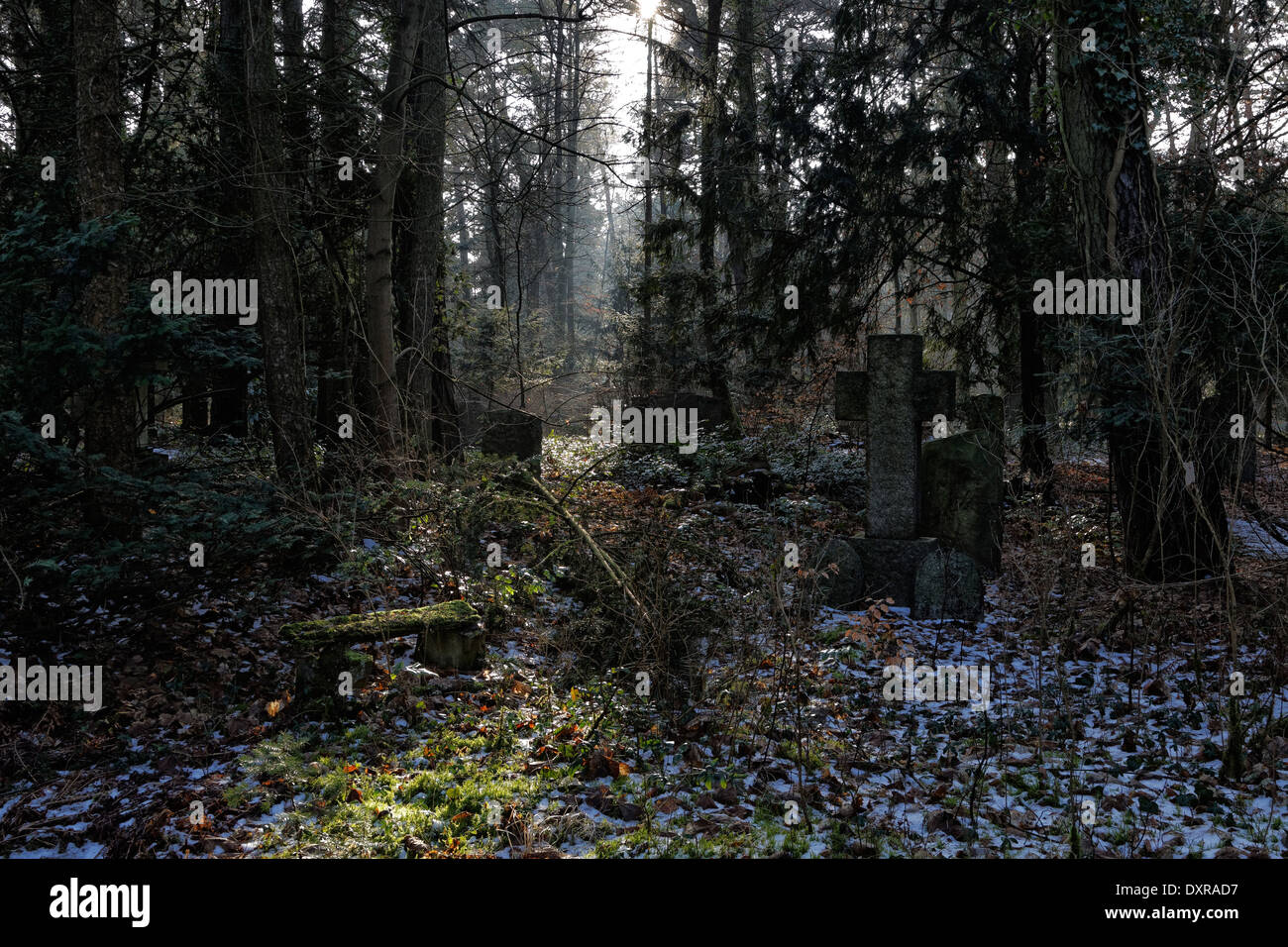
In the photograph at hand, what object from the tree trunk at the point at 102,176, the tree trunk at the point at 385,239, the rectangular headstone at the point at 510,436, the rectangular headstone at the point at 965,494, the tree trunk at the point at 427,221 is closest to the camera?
the tree trunk at the point at 102,176

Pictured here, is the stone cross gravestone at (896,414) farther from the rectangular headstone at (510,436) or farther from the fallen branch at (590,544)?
the rectangular headstone at (510,436)

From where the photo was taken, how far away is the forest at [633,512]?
4.48 m

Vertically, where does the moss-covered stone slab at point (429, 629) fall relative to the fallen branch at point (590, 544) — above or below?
below

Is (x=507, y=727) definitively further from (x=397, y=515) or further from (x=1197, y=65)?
(x=1197, y=65)

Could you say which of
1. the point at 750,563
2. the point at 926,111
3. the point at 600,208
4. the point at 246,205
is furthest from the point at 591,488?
the point at 600,208

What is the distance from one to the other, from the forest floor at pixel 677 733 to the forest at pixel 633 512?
0.04 metres

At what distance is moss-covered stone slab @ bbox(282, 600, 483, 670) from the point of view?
587 centimetres

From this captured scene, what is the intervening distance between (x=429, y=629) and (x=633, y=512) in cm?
→ 348

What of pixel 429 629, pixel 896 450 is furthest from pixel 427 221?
pixel 896 450

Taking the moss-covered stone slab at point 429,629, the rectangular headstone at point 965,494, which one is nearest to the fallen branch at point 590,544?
the moss-covered stone slab at point 429,629

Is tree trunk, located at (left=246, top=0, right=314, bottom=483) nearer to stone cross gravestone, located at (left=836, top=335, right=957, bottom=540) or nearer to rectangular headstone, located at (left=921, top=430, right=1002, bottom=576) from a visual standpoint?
stone cross gravestone, located at (left=836, top=335, right=957, bottom=540)

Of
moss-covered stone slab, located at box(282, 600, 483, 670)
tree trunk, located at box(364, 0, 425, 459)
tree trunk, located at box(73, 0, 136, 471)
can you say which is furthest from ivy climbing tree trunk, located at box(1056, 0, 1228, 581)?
tree trunk, located at box(73, 0, 136, 471)

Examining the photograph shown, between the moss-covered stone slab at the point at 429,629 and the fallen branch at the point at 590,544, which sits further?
the fallen branch at the point at 590,544
